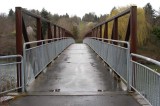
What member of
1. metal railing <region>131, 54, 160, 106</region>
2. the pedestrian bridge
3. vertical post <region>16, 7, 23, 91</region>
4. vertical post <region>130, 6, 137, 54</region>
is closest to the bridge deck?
the pedestrian bridge

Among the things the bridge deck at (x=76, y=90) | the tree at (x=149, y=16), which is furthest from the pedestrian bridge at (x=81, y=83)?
the tree at (x=149, y=16)

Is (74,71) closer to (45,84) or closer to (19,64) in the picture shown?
(45,84)

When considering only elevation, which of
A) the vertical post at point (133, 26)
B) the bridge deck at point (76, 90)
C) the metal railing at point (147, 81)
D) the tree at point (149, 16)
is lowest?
the bridge deck at point (76, 90)

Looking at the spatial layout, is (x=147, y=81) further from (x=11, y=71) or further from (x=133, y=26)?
(x=11, y=71)

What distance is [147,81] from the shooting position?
5855 mm

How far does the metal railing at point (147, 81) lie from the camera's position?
5196mm

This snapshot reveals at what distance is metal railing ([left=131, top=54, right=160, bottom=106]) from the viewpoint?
5.20m

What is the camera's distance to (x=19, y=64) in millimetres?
7250

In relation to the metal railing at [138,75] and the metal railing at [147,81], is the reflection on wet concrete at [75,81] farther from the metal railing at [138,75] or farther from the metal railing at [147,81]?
the metal railing at [147,81]

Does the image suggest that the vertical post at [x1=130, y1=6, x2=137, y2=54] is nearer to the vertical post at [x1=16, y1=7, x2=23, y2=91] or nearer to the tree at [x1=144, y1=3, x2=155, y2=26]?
the vertical post at [x1=16, y1=7, x2=23, y2=91]

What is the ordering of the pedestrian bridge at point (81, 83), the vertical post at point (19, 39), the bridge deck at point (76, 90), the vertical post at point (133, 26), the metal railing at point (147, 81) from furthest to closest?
1. the vertical post at point (133, 26)
2. the vertical post at point (19, 39)
3. the bridge deck at point (76, 90)
4. the pedestrian bridge at point (81, 83)
5. the metal railing at point (147, 81)

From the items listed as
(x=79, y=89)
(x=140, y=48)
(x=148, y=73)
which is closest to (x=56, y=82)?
(x=79, y=89)

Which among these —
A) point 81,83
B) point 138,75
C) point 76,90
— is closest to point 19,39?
point 76,90

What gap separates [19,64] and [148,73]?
2977 mm
